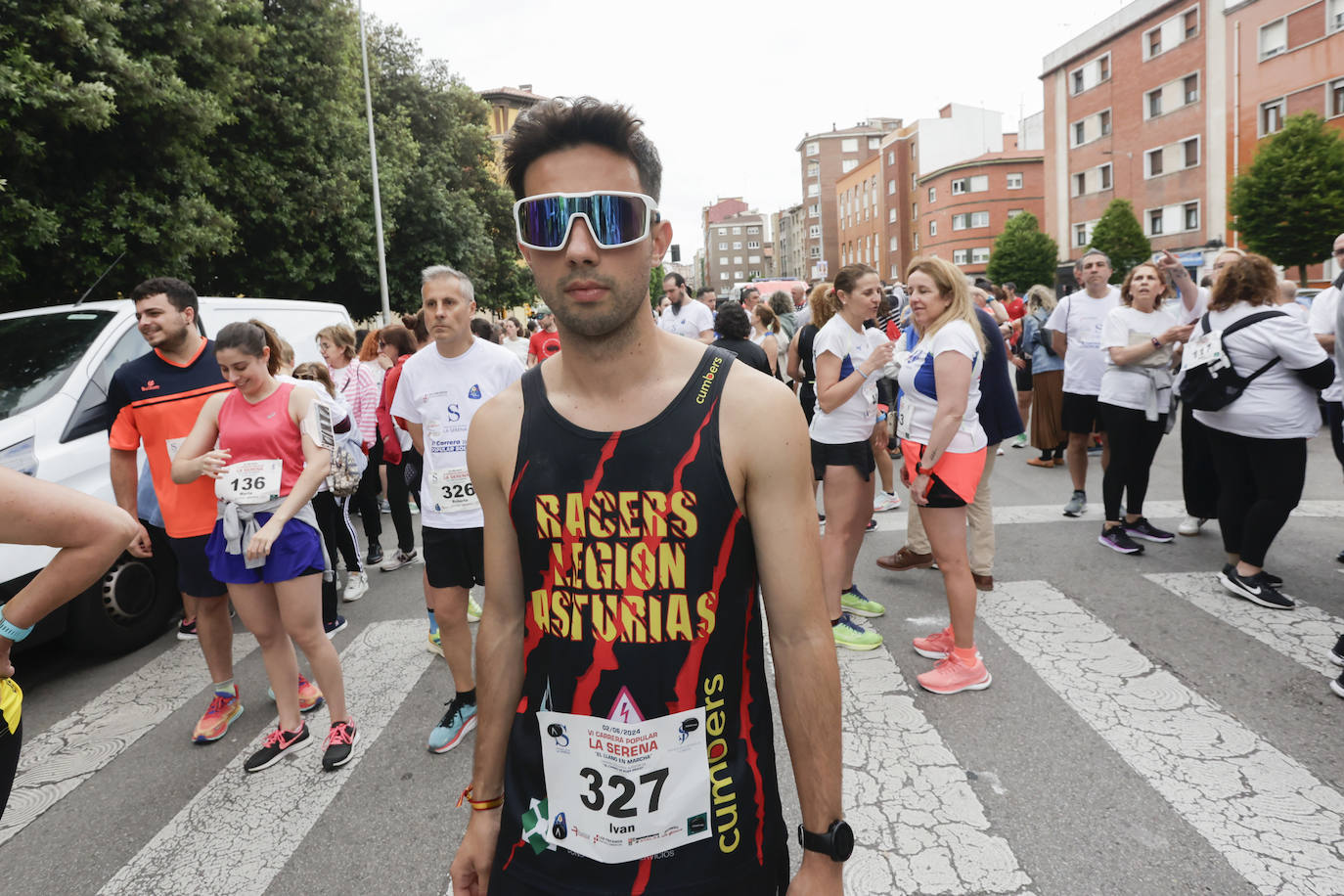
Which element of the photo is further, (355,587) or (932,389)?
(355,587)

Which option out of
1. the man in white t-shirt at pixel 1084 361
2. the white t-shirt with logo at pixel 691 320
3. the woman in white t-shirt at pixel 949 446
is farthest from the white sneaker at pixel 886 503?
the woman in white t-shirt at pixel 949 446

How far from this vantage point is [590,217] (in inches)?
60.1

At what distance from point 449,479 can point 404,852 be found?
156cm

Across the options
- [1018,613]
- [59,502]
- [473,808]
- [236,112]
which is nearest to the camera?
[473,808]

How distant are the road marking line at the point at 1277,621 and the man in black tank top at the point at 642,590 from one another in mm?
3856

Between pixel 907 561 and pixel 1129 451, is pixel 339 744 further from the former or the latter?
pixel 1129 451

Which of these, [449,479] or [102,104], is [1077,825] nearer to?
[449,479]

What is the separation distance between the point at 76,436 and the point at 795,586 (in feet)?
17.2

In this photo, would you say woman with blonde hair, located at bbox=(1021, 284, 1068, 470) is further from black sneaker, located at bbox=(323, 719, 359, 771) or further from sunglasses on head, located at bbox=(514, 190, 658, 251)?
sunglasses on head, located at bbox=(514, 190, 658, 251)

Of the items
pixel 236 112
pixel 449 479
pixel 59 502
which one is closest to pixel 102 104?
pixel 236 112

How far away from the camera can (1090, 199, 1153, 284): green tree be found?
34062 mm

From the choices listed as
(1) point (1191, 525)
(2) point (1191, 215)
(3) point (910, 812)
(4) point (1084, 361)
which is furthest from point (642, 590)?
(2) point (1191, 215)

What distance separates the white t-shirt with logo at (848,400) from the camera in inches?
187

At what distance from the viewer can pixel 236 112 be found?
1549cm
